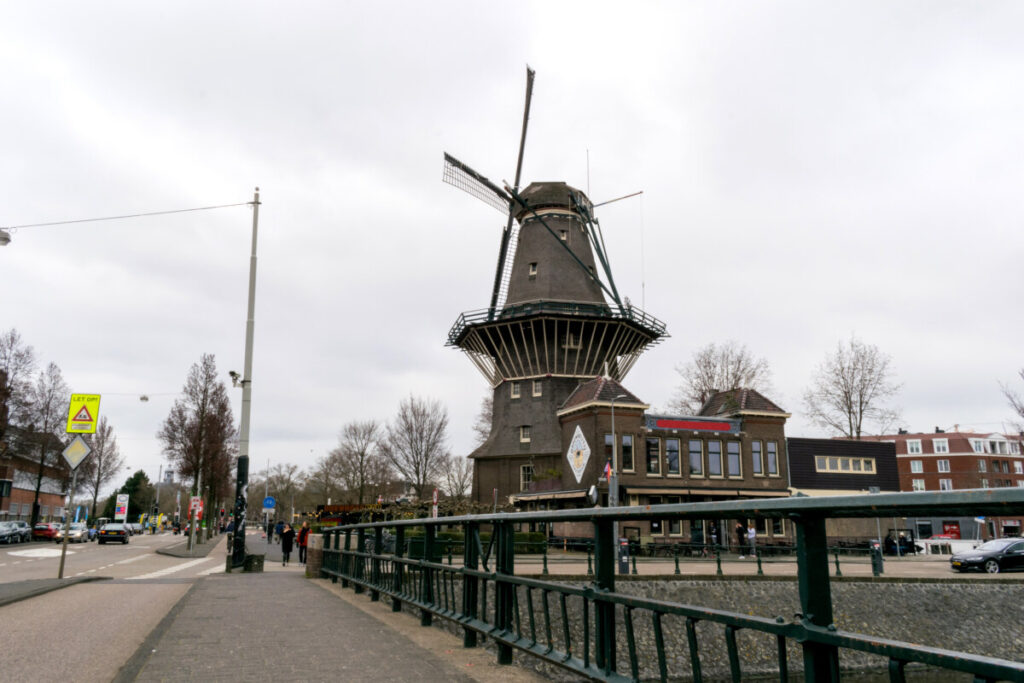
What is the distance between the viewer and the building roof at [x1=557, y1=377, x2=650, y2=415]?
4053 centimetres

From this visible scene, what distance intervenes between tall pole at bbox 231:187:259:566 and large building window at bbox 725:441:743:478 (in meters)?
30.2

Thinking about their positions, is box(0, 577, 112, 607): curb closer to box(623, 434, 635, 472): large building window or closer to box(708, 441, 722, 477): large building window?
box(623, 434, 635, 472): large building window

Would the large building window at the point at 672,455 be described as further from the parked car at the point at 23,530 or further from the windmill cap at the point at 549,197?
the parked car at the point at 23,530

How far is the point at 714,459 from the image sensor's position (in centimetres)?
4338

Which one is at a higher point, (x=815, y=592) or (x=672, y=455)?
(x=672, y=455)

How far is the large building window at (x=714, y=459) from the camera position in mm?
43156

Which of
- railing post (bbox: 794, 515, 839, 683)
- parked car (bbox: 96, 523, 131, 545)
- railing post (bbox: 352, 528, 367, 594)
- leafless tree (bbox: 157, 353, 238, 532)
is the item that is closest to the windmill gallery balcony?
leafless tree (bbox: 157, 353, 238, 532)

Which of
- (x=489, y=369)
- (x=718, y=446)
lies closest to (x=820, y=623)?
(x=718, y=446)

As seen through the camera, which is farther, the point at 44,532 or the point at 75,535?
the point at 44,532

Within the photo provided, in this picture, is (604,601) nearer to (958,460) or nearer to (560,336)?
(560,336)

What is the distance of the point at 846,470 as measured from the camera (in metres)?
49.9

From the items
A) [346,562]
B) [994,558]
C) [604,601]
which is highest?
[604,601]

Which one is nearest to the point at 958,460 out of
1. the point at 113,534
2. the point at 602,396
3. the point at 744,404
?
the point at 744,404

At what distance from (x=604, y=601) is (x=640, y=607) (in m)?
0.39
